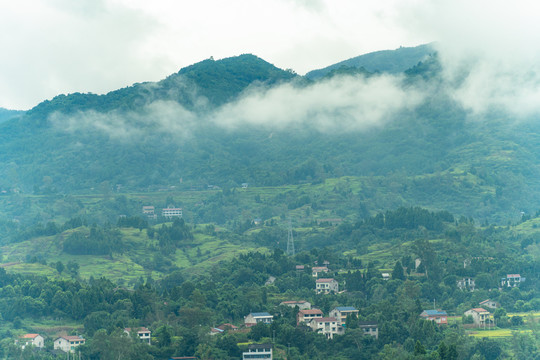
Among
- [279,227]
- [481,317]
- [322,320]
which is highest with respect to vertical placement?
[279,227]

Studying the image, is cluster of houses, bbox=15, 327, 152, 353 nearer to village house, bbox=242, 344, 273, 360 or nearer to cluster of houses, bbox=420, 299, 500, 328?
village house, bbox=242, 344, 273, 360

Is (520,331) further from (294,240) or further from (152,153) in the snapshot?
(152,153)

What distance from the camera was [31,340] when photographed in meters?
78.8

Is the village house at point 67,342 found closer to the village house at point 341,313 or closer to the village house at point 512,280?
the village house at point 341,313

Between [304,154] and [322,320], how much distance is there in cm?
9804

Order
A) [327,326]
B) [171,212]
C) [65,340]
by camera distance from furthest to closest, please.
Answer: [171,212] < [327,326] < [65,340]

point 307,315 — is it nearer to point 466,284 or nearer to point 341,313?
point 341,313

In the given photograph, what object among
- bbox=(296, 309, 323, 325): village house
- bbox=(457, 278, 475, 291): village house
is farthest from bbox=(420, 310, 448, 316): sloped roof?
bbox=(457, 278, 475, 291): village house

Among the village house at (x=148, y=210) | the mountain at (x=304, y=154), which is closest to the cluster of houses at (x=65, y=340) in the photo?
the mountain at (x=304, y=154)

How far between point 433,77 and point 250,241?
7235 cm

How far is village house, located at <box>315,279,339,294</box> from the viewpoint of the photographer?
317 ft

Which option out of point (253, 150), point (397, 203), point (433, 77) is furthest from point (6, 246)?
point (433, 77)

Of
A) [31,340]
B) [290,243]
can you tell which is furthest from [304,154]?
[31,340]

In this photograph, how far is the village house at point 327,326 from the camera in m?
79.7
